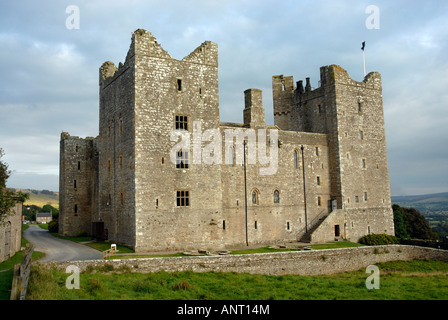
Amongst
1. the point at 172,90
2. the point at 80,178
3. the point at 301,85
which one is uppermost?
the point at 301,85

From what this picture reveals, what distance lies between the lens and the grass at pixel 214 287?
17312 mm

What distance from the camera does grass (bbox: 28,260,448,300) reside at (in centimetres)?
1731

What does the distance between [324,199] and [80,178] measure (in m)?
24.3

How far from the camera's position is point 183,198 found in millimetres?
28672

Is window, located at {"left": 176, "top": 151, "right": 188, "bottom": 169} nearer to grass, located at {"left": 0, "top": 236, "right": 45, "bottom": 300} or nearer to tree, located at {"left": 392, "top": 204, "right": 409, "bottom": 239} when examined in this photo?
grass, located at {"left": 0, "top": 236, "right": 45, "bottom": 300}

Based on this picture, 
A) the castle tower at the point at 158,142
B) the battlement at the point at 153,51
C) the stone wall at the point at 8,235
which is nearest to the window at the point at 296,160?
the castle tower at the point at 158,142

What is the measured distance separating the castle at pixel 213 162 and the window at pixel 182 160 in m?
0.07

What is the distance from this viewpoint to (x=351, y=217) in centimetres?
3734

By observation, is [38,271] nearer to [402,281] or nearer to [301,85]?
[402,281]

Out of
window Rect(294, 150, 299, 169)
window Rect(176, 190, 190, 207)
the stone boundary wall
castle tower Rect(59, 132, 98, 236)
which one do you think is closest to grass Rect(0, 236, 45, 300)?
the stone boundary wall

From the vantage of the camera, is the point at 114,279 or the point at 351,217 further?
the point at 351,217

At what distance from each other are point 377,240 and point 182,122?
2167 cm
